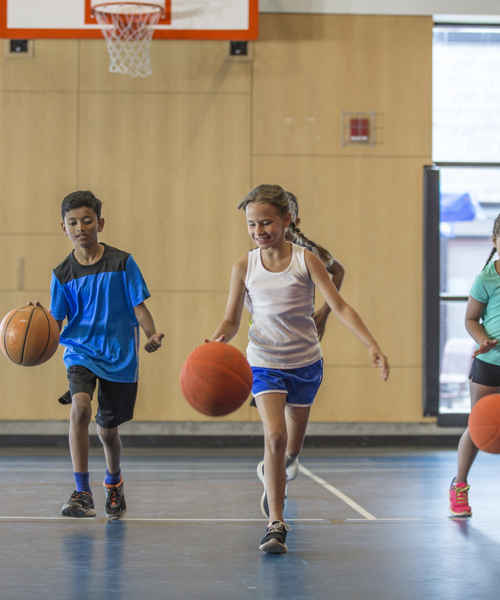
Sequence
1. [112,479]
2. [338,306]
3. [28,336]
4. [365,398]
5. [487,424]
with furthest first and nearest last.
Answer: [365,398] < [112,479] < [28,336] < [487,424] < [338,306]

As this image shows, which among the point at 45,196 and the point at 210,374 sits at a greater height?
the point at 45,196

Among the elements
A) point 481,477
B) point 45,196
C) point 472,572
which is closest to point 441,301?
point 481,477

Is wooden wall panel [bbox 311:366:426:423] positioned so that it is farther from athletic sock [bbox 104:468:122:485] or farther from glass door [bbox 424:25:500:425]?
athletic sock [bbox 104:468:122:485]

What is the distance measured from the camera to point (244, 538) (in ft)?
10.2

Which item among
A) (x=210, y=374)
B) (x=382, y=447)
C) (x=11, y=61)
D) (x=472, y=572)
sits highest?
(x=11, y=61)

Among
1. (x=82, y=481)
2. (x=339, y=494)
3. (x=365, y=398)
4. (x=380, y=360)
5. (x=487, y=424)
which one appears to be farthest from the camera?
(x=365, y=398)

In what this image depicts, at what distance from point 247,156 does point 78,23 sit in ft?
5.88

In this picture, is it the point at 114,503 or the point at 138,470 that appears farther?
the point at 138,470

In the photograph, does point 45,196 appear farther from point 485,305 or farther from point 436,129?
point 485,305

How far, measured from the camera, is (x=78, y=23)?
19.5 feet

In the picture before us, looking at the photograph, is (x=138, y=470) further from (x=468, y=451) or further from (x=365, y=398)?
(x=468, y=451)

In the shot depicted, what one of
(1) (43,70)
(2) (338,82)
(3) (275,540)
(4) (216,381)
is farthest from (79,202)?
(2) (338,82)

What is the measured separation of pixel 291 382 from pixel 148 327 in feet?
2.51

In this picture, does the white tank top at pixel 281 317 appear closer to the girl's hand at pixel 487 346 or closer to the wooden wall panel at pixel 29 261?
the girl's hand at pixel 487 346
